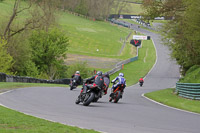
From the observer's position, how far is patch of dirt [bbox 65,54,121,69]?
235 feet

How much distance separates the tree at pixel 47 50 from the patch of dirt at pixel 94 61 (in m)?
8.79

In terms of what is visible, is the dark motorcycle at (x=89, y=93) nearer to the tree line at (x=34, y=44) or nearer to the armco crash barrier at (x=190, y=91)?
the armco crash barrier at (x=190, y=91)

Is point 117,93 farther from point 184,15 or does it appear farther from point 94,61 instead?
point 94,61

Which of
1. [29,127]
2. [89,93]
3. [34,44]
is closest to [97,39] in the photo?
[34,44]

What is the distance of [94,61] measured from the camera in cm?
7612

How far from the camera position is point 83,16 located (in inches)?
5851

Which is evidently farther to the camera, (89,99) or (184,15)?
(184,15)

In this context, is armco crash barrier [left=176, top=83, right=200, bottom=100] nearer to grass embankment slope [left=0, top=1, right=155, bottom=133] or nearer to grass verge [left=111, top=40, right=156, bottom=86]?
grass verge [left=111, top=40, right=156, bottom=86]

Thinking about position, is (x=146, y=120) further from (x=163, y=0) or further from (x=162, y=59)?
(x=162, y=59)

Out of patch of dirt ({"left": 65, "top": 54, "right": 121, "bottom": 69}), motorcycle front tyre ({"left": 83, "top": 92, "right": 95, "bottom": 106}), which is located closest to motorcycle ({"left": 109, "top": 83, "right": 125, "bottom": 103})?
motorcycle front tyre ({"left": 83, "top": 92, "right": 95, "bottom": 106})

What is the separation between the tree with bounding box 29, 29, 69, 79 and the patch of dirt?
879 cm

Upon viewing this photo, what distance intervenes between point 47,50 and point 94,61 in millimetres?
14649

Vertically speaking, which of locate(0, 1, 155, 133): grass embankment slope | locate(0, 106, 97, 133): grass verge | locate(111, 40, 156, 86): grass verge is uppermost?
locate(0, 1, 155, 133): grass embankment slope

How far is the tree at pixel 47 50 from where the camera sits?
205 feet
